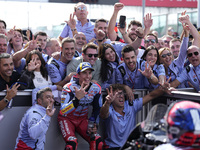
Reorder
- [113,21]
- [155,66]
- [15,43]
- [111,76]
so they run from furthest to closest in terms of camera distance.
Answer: [113,21] < [15,43] < [155,66] < [111,76]

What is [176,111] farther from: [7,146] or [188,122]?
[7,146]

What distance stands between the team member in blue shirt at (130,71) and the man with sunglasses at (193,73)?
2.09 ft

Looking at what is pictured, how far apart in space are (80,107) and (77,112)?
0.40 feet

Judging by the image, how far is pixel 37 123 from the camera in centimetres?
519

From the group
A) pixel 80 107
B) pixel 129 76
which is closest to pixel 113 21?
pixel 129 76

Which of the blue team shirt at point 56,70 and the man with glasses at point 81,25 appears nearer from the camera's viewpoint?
the blue team shirt at point 56,70

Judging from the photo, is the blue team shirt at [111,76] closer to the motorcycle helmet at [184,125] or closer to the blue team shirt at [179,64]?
the blue team shirt at [179,64]

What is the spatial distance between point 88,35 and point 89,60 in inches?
68.1

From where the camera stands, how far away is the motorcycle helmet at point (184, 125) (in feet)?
8.65

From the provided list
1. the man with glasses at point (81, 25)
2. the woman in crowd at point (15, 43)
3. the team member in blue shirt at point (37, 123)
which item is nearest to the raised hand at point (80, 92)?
the team member in blue shirt at point (37, 123)

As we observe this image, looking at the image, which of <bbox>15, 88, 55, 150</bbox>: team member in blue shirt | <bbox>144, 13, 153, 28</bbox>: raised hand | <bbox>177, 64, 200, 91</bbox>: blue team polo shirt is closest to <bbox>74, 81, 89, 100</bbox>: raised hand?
<bbox>15, 88, 55, 150</bbox>: team member in blue shirt

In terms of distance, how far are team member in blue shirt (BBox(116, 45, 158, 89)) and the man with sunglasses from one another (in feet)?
2.09

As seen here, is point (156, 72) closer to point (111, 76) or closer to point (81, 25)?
point (111, 76)

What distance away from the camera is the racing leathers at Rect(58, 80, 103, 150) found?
548cm
